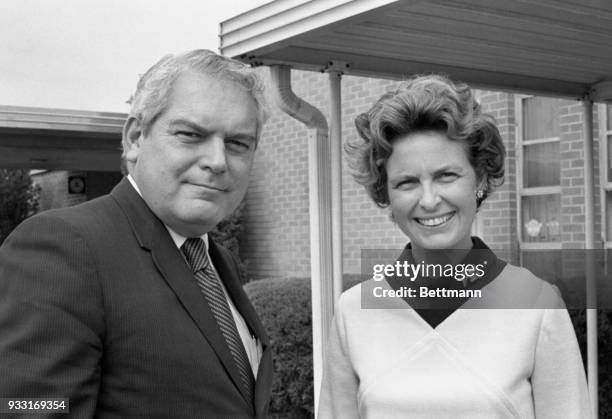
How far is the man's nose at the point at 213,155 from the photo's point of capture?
1997 mm

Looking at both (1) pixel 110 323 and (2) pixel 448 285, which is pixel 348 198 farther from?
(1) pixel 110 323

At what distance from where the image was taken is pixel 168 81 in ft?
6.54

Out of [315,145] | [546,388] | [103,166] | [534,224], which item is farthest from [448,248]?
[103,166]

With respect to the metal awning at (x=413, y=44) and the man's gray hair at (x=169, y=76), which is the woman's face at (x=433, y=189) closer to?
the man's gray hair at (x=169, y=76)

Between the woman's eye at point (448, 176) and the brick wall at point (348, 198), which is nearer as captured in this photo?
the woman's eye at point (448, 176)

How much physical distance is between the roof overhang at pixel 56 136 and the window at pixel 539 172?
461 centimetres

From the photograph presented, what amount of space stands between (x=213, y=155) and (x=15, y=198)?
18.5 m

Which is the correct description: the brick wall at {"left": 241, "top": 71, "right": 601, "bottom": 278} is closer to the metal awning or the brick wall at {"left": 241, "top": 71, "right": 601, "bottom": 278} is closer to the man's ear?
the metal awning

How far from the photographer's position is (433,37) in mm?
4039

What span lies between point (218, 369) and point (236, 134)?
620 mm

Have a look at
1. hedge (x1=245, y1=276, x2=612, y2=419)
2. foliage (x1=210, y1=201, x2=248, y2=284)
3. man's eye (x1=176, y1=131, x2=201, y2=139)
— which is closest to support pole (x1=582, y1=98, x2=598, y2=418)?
hedge (x1=245, y1=276, x2=612, y2=419)

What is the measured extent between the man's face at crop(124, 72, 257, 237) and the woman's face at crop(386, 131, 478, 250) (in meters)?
0.45

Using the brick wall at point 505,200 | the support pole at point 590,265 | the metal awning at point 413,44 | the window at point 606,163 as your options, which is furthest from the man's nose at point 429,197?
the brick wall at point 505,200

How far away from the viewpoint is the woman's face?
2.07 metres
